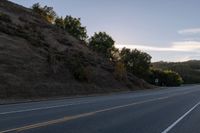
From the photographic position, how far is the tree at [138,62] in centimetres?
12491

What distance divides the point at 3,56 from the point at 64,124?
37252mm

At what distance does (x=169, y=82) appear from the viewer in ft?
478

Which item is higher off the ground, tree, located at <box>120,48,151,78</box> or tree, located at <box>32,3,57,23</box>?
tree, located at <box>32,3,57,23</box>

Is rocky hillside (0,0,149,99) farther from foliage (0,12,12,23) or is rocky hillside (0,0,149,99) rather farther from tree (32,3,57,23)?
tree (32,3,57,23)

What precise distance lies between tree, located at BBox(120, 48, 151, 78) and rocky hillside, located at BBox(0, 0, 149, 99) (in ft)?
119

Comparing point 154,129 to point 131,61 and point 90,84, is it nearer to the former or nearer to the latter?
point 90,84

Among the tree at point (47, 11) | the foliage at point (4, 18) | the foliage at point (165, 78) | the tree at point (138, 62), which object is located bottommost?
the foliage at point (165, 78)

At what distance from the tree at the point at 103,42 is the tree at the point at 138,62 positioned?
4364mm

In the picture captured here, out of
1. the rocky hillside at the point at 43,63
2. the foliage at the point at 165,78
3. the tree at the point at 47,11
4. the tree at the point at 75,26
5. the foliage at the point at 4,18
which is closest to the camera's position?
the rocky hillside at the point at 43,63

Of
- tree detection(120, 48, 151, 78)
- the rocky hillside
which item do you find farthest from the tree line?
the rocky hillside

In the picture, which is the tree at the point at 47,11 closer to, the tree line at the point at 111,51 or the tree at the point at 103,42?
the tree line at the point at 111,51

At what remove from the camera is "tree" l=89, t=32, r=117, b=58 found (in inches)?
4966

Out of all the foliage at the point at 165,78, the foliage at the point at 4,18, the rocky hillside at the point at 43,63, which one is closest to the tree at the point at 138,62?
the foliage at the point at 165,78

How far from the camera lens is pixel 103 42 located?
419 feet
